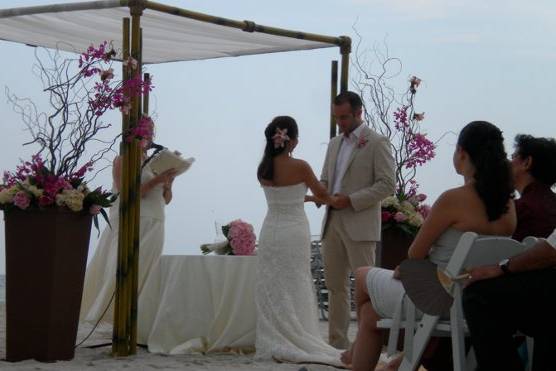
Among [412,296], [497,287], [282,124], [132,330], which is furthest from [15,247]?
[497,287]

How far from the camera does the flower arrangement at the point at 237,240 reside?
7902 mm

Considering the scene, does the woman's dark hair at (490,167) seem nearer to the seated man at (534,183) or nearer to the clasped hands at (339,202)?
the seated man at (534,183)

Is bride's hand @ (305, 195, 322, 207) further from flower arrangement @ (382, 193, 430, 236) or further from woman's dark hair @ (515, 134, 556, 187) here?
woman's dark hair @ (515, 134, 556, 187)

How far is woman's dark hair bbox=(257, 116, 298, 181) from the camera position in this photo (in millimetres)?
7289

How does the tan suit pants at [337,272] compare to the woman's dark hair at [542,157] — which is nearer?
the woman's dark hair at [542,157]

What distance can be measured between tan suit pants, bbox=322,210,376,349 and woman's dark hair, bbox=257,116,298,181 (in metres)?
0.58

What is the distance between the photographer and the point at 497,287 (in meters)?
4.22

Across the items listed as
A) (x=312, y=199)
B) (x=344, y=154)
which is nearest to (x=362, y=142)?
(x=344, y=154)

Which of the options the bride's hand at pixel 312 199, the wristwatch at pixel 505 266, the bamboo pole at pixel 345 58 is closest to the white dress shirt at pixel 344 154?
the bride's hand at pixel 312 199

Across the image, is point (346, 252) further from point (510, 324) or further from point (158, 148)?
point (510, 324)

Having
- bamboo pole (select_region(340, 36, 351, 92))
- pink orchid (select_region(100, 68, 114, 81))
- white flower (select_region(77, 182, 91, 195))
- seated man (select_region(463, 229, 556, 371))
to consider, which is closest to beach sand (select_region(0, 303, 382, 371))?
white flower (select_region(77, 182, 91, 195))

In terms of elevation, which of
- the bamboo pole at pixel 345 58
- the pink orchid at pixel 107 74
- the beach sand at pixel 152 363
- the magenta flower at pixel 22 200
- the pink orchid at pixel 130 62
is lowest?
the beach sand at pixel 152 363

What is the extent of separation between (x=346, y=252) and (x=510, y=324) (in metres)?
3.45

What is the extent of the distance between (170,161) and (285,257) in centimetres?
152
